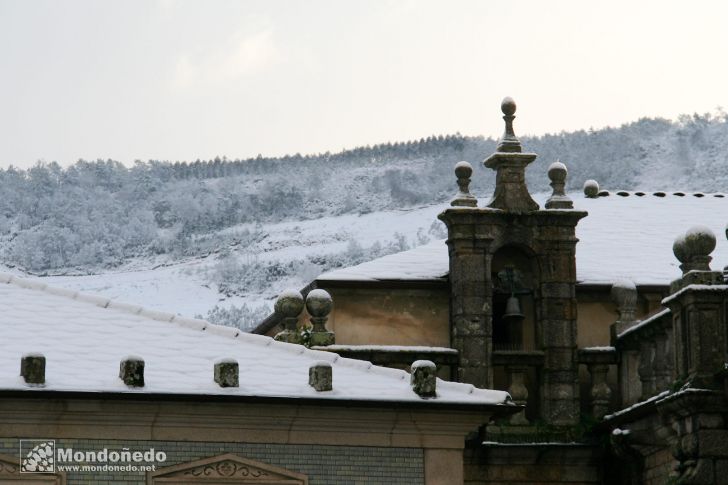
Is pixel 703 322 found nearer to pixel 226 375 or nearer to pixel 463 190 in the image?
pixel 226 375

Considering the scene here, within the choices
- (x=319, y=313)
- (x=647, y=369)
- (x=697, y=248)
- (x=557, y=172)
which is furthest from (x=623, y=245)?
(x=697, y=248)

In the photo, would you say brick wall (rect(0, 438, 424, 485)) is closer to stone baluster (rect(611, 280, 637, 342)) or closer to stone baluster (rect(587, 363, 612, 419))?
stone baluster (rect(587, 363, 612, 419))

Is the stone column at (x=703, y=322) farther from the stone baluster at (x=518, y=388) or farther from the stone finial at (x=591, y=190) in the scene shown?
the stone finial at (x=591, y=190)

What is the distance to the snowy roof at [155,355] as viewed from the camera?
2191 centimetres

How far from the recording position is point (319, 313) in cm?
2784

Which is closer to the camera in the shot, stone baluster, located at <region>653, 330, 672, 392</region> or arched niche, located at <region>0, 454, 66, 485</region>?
arched niche, located at <region>0, 454, 66, 485</region>

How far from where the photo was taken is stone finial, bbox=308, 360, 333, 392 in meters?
22.2

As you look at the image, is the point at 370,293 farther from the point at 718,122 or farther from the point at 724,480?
the point at 718,122

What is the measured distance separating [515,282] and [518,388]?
84.0 inches

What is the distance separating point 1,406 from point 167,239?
67354 millimetres

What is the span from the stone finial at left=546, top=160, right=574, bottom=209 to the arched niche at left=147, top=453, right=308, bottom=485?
9.38 metres

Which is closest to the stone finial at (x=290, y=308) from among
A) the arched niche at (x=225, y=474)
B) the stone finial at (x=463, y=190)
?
the stone finial at (x=463, y=190)

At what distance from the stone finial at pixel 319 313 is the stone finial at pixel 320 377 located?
539 centimetres

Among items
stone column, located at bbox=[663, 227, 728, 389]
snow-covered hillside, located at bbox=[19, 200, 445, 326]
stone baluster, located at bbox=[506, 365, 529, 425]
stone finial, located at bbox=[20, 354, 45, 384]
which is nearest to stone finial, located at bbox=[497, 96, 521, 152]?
stone baluster, located at bbox=[506, 365, 529, 425]
